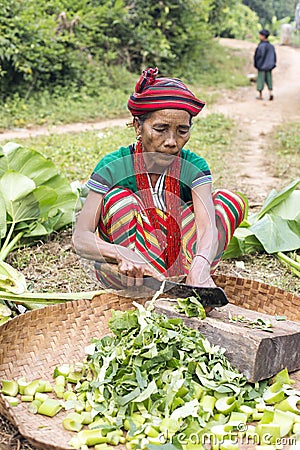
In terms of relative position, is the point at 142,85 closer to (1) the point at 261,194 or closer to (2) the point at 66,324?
(2) the point at 66,324

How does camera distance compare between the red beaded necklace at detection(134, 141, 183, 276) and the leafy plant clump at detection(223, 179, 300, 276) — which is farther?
the leafy plant clump at detection(223, 179, 300, 276)

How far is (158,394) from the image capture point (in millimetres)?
1945

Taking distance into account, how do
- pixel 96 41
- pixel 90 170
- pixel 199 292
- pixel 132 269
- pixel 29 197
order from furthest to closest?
pixel 96 41 < pixel 90 170 < pixel 29 197 < pixel 132 269 < pixel 199 292

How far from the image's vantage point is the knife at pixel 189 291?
2.21 m

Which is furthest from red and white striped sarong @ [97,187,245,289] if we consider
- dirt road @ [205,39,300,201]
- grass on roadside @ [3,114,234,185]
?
grass on roadside @ [3,114,234,185]

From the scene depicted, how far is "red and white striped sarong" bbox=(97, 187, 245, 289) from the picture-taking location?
102 inches

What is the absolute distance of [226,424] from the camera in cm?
185

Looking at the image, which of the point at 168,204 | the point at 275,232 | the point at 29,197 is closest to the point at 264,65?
the point at 275,232

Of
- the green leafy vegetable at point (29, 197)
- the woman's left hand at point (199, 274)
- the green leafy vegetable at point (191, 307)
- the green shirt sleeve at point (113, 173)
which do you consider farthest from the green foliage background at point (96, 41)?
the green leafy vegetable at point (191, 307)

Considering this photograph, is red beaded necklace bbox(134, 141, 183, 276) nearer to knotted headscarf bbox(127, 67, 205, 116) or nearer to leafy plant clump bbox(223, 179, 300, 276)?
knotted headscarf bbox(127, 67, 205, 116)

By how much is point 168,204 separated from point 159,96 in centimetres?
48

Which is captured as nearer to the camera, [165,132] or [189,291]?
[189,291]

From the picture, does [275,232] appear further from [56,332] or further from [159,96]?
[56,332]

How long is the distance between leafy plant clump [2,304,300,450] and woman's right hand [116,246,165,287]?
209 mm
